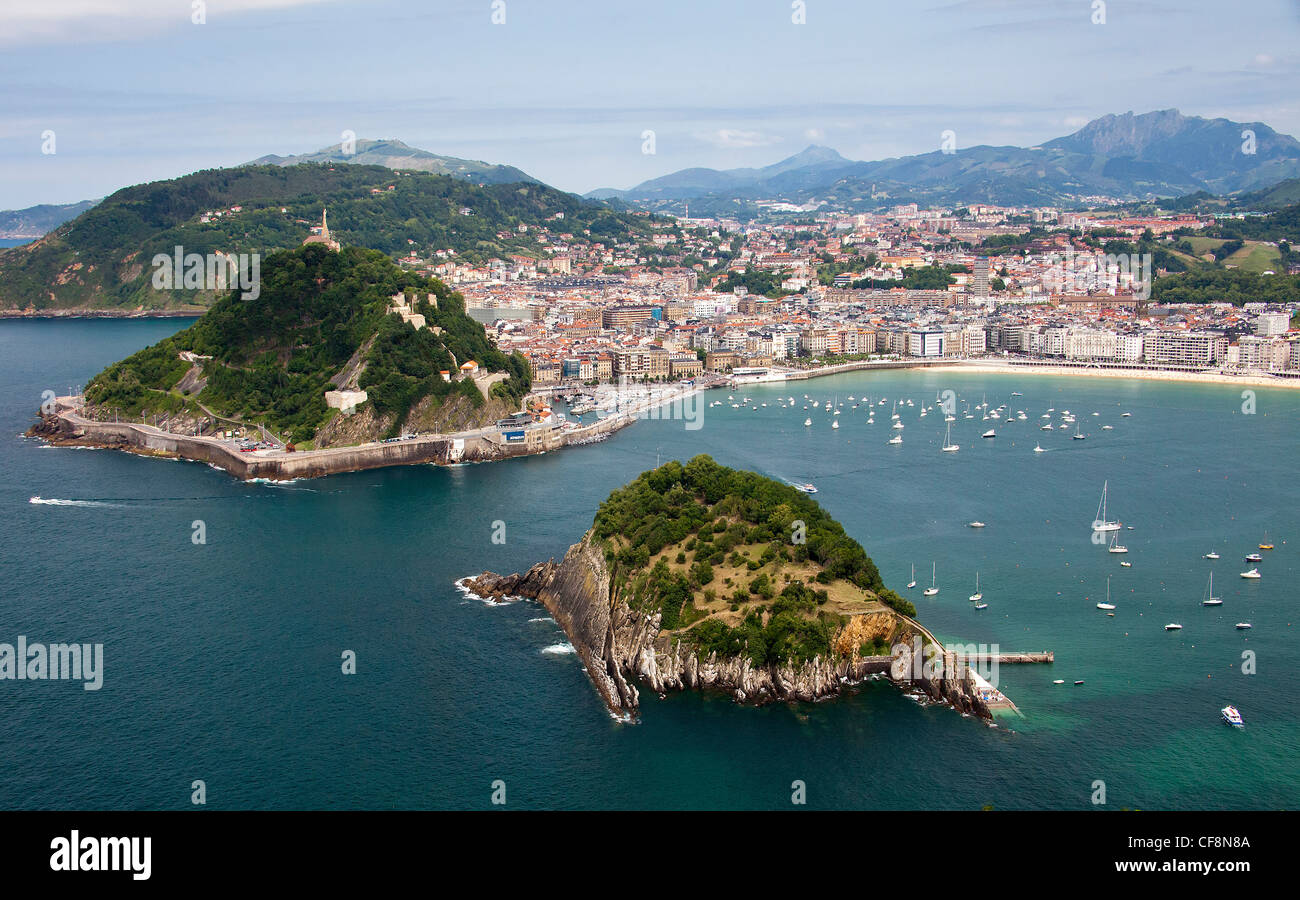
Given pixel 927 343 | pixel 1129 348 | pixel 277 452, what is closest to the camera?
pixel 277 452

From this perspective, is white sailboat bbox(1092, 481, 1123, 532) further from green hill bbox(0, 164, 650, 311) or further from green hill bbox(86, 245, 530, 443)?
green hill bbox(0, 164, 650, 311)

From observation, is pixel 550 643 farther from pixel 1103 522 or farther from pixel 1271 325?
pixel 1271 325

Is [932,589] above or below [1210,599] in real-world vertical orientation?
above

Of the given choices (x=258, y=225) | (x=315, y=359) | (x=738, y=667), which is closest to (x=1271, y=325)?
(x=315, y=359)

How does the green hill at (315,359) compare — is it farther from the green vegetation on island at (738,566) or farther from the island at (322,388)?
the green vegetation on island at (738,566)

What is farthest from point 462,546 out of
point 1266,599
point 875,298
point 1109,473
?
point 875,298

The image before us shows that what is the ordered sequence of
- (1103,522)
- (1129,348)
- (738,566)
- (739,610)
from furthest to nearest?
(1129,348) → (1103,522) → (738,566) → (739,610)
